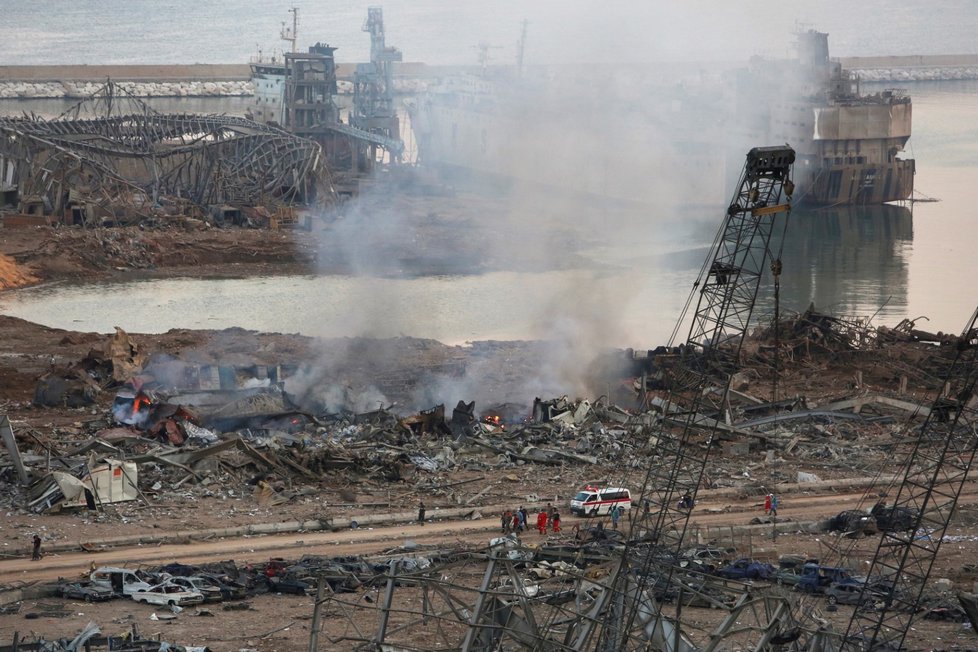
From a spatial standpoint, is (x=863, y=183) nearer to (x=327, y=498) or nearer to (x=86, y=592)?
(x=327, y=498)

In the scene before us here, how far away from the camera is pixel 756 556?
30.5 m

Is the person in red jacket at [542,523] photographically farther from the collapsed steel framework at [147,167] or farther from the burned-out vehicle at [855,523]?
the collapsed steel framework at [147,167]

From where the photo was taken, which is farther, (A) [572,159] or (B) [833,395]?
(A) [572,159]

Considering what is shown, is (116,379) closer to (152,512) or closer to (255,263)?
(152,512)

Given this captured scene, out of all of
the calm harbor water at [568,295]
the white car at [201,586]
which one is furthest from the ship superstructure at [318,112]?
the white car at [201,586]

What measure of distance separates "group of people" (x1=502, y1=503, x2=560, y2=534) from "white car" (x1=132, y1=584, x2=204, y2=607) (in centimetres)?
730

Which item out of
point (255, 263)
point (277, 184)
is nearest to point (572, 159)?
point (277, 184)

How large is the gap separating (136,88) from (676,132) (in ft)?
239

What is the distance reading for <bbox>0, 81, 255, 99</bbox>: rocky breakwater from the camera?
145750mm

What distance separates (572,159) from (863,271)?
17762mm

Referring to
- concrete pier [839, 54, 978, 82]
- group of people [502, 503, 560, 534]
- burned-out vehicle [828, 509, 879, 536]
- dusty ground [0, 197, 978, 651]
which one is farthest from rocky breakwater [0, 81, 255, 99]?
burned-out vehicle [828, 509, 879, 536]

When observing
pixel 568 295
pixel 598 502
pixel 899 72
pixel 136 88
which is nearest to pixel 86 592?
pixel 598 502

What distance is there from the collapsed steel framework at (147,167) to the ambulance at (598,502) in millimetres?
45179

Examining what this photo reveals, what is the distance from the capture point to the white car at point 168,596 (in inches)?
1048
